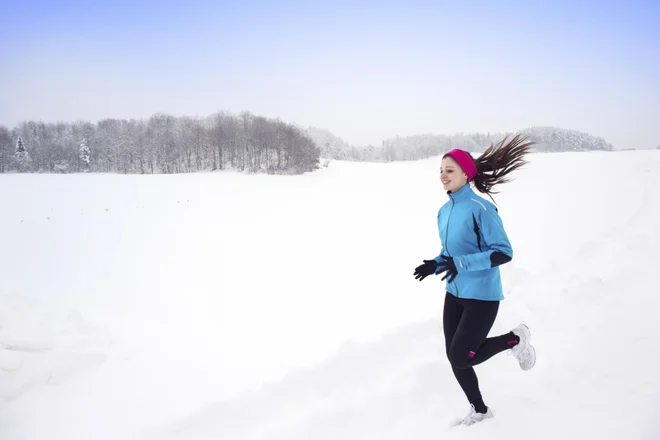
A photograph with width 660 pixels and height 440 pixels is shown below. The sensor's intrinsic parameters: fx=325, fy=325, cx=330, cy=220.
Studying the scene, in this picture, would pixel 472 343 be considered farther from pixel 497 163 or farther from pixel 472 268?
pixel 497 163

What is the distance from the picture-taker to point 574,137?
2571 inches

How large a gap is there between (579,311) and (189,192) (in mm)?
22518

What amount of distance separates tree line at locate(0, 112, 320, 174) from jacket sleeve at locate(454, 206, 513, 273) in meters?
41.2

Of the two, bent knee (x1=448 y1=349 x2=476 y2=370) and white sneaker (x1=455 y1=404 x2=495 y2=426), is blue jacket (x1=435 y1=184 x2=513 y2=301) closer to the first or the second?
bent knee (x1=448 y1=349 x2=476 y2=370)

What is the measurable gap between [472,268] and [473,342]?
0.57m

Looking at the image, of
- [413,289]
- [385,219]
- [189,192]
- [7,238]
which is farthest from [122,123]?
[413,289]

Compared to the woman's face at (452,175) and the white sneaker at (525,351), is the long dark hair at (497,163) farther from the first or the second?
the white sneaker at (525,351)

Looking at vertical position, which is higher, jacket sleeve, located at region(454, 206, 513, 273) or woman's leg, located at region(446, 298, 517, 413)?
jacket sleeve, located at region(454, 206, 513, 273)

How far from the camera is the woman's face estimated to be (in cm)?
246

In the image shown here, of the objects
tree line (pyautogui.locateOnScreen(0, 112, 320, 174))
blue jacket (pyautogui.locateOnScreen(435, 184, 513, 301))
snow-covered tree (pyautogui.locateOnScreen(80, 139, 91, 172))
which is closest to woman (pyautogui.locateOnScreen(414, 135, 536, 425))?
blue jacket (pyautogui.locateOnScreen(435, 184, 513, 301))

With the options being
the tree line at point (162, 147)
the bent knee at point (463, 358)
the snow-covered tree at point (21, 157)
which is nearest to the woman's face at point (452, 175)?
the bent knee at point (463, 358)

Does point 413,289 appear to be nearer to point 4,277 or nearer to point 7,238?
point 4,277

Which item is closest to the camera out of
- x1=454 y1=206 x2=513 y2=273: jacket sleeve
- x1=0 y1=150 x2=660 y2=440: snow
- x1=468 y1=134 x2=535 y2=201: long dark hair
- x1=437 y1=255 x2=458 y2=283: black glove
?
x1=454 y1=206 x2=513 y2=273: jacket sleeve

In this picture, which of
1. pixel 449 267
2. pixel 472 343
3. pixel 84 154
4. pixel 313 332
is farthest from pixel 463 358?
pixel 84 154
